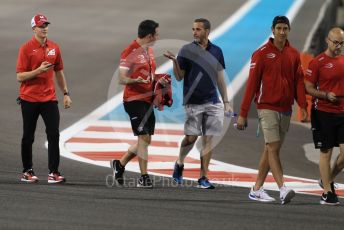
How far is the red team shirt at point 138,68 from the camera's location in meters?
13.1

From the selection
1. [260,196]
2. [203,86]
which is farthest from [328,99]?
[203,86]

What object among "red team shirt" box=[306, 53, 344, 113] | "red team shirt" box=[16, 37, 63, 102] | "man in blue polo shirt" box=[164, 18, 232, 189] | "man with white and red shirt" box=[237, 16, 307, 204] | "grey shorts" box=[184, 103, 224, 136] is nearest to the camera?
"man with white and red shirt" box=[237, 16, 307, 204]

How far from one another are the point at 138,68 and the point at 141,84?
19 centimetres

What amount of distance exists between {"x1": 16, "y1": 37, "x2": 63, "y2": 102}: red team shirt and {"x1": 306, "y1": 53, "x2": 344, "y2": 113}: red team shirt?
307 cm

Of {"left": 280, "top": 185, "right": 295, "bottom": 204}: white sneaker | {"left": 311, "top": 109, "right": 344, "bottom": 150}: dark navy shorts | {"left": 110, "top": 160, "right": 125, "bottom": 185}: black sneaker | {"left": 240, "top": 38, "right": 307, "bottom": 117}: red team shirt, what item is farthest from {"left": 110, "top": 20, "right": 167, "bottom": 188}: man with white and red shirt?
{"left": 311, "top": 109, "right": 344, "bottom": 150}: dark navy shorts

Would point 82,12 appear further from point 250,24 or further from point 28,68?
point 28,68

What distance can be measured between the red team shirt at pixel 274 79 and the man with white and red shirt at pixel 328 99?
0.19 m

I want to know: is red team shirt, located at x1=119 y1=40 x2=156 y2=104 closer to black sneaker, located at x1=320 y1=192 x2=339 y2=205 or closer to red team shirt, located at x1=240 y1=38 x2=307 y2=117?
red team shirt, located at x1=240 y1=38 x2=307 y2=117

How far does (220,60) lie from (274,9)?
87.2 ft

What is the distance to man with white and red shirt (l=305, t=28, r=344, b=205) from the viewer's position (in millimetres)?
12148

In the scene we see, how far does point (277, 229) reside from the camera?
10.3 m

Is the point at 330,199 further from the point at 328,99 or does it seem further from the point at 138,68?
the point at 138,68

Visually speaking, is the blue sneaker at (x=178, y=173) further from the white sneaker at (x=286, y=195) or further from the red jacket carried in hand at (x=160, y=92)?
the white sneaker at (x=286, y=195)

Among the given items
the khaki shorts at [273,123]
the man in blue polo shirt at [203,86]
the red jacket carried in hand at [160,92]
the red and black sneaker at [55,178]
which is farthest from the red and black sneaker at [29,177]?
the khaki shorts at [273,123]
